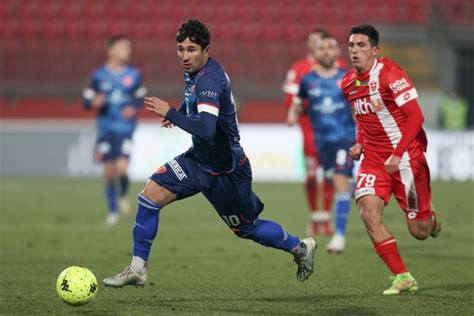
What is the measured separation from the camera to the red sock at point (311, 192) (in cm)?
1389

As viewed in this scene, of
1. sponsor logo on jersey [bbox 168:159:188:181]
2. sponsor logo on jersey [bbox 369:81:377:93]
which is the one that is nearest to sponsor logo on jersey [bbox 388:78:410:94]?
sponsor logo on jersey [bbox 369:81:377:93]

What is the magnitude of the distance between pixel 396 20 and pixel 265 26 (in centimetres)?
373

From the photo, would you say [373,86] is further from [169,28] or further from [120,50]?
[169,28]

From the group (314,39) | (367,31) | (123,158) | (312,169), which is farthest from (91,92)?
(367,31)

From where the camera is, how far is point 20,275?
32.1 feet

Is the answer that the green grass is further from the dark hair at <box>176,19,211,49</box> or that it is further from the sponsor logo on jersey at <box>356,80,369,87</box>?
the dark hair at <box>176,19,211,49</box>

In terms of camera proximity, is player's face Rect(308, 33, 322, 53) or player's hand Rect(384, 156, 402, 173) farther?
player's face Rect(308, 33, 322, 53)

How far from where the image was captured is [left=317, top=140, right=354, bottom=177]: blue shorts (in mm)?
12719

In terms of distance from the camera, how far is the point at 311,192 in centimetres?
1395

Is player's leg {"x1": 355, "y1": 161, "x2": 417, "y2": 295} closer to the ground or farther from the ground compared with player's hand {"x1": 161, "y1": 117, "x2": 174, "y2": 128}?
closer to the ground

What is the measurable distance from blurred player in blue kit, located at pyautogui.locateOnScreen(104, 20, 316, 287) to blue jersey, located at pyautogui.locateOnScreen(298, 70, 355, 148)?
15.1 feet

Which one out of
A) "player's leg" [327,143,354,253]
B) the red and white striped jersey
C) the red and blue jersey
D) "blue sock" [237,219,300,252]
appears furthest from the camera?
"player's leg" [327,143,354,253]

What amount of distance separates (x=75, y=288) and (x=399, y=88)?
315 centimetres

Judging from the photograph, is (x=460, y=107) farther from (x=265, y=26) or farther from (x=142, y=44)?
(x=142, y=44)
